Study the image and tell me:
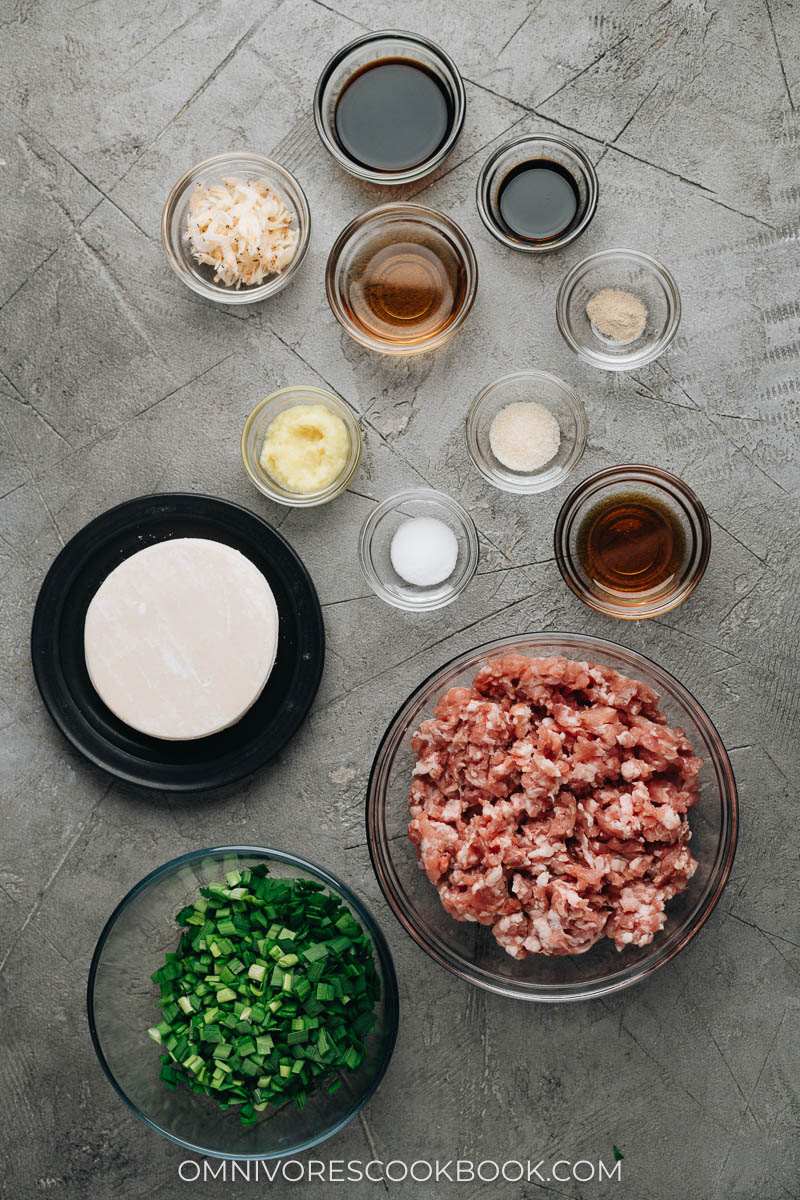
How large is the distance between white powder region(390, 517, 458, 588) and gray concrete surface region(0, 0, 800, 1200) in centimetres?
10

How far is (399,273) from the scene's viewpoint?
2.15 meters

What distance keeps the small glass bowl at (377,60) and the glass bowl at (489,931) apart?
1.22m

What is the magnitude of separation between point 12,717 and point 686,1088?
197 cm

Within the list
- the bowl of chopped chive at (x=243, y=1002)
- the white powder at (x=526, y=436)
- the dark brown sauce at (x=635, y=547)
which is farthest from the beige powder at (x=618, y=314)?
the bowl of chopped chive at (x=243, y=1002)

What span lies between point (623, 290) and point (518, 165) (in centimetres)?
41

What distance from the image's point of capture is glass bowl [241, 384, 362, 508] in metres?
2.09

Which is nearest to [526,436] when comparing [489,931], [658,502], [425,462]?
[425,462]

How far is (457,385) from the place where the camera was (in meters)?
2.15

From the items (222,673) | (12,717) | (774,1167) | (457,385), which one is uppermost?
(457,385)

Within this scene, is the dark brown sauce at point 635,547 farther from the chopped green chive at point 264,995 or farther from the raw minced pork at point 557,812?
the chopped green chive at point 264,995

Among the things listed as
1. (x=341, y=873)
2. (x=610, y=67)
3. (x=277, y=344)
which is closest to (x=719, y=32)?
(x=610, y=67)

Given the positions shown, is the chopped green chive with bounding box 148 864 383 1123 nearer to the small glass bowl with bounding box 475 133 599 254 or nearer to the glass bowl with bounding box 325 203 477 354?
the glass bowl with bounding box 325 203 477 354

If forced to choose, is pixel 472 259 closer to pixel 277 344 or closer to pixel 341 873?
pixel 277 344

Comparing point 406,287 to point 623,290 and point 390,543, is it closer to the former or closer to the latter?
point 623,290
